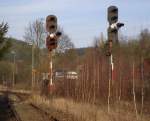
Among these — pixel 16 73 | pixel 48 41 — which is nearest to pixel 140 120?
pixel 48 41

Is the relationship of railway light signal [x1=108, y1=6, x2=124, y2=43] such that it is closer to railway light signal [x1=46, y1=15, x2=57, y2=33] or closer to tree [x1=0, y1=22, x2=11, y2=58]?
railway light signal [x1=46, y1=15, x2=57, y2=33]

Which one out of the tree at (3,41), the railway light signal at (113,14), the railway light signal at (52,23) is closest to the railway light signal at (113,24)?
the railway light signal at (113,14)

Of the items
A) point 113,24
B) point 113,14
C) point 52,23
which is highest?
point 52,23

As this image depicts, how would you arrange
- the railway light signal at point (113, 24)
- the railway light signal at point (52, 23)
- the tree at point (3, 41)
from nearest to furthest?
the railway light signal at point (113, 24)
the railway light signal at point (52, 23)
the tree at point (3, 41)

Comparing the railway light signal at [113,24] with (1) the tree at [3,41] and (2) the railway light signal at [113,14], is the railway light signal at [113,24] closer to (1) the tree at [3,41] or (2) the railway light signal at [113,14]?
(2) the railway light signal at [113,14]

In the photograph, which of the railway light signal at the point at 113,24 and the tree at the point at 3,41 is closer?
the railway light signal at the point at 113,24

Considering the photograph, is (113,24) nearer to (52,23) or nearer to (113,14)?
(113,14)

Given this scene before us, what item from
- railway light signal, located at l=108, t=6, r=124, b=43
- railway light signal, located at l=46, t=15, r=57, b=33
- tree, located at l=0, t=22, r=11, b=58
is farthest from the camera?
tree, located at l=0, t=22, r=11, b=58

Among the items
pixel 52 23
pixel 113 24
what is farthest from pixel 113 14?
pixel 52 23

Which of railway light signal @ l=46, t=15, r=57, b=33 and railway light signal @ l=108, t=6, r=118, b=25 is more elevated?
railway light signal @ l=46, t=15, r=57, b=33

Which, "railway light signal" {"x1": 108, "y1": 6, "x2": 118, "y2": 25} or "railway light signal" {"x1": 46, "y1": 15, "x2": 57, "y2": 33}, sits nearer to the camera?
"railway light signal" {"x1": 108, "y1": 6, "x2": 118, "y2": 25}

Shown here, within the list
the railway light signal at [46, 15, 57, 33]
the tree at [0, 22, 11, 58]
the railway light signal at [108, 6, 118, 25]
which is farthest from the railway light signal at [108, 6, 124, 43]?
the tree at [0, 22, 11, 58]

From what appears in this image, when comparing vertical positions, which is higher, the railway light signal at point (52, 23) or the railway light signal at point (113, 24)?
the railway light signal at point (52, 23)

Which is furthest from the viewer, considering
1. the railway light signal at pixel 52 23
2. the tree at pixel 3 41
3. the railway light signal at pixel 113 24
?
the tree at pixel 3 41
